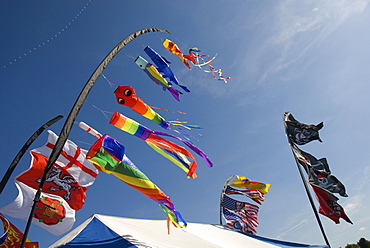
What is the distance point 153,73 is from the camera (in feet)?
18.7

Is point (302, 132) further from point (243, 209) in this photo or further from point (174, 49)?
point (174, 49)

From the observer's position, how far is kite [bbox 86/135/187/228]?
400 centimetres

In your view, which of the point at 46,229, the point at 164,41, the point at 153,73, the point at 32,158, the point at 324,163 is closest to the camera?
the point at 46,229

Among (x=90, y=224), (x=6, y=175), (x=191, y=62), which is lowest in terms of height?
(x=90, y=224)

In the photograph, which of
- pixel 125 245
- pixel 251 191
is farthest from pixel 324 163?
pixel 125 245

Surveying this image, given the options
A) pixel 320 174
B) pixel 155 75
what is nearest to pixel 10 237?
pixel 155 75

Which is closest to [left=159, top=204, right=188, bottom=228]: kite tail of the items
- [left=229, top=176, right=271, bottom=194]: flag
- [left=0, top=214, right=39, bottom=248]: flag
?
[left=0, top=214, right=39, bottom=248]: flag

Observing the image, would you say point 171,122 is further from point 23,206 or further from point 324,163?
point 324,163

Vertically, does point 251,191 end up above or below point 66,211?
above

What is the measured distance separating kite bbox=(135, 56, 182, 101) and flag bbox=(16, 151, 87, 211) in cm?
271

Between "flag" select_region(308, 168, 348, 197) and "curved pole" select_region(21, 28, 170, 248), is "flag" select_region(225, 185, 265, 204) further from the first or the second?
"curved pole" select_region(21, 28, 170, 248)

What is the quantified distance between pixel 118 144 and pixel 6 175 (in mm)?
2236

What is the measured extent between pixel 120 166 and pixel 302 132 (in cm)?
813

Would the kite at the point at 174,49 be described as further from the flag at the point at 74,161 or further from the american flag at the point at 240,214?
the american flag at the point at 240,214
